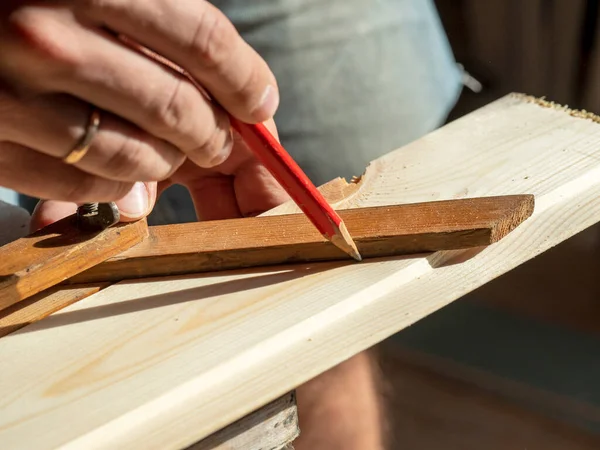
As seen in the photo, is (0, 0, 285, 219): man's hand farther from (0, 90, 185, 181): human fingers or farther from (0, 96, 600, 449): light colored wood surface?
(0, 96, 600, 449): light colored wood surface

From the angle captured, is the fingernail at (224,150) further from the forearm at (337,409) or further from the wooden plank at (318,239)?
the forearm at (337,409)

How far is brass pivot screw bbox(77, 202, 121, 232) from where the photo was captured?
108cm

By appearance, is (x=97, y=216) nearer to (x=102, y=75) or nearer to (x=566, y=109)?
(x=102, y=75)

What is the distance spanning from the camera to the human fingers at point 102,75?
709 mm

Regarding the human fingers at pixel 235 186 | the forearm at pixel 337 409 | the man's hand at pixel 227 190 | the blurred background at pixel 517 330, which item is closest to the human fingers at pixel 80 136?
the man's hand at pixel 227 190

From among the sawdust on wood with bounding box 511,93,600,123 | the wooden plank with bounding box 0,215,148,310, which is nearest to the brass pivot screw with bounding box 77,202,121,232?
the wooden plank with bounding box 0,215,148,310

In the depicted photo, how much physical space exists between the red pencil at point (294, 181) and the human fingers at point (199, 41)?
0.23 feet

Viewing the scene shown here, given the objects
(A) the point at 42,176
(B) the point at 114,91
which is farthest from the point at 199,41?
(A) the point at 42,176

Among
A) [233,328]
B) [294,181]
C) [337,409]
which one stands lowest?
[337,409]

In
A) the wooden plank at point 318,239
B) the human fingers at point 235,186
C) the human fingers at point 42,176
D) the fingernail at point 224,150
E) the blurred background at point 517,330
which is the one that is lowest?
the blurred background at point 517,330

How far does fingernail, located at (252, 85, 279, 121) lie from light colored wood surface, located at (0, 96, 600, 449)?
0.27 metres

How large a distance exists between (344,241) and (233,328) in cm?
19

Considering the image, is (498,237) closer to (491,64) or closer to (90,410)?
(90,410)

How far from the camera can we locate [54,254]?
3.42 feet
